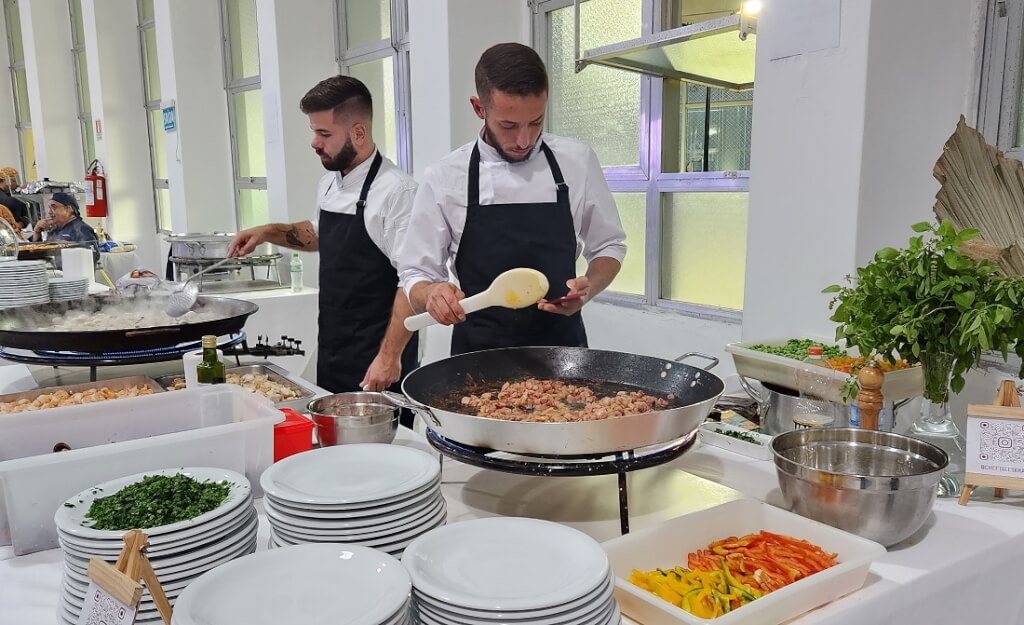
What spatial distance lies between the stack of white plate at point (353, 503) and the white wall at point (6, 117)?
1250cm

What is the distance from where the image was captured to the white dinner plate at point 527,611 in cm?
83

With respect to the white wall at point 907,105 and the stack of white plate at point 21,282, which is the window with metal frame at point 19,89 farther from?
the white wall at point 907,105

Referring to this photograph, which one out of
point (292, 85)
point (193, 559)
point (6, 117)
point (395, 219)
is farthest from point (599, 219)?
point (6, 117)

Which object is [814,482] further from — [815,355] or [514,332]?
[514,332]

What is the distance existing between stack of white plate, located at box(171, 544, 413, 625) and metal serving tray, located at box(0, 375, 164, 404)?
112 cm

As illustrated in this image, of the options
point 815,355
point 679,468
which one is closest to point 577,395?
point 679,468

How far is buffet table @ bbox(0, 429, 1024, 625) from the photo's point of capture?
109cm

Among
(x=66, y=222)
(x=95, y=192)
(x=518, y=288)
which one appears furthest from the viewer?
(x=95, y=192)

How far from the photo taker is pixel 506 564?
0.94 m

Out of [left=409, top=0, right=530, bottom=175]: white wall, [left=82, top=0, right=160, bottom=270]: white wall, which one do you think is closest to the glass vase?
[left=409, top=0, right=530, bottom=175]: white wall

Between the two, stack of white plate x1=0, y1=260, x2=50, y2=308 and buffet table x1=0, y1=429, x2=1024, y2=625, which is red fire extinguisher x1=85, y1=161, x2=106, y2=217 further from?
buffet table x1=0, y1=429, x2=1024, y2=625

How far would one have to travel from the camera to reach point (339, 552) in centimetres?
94

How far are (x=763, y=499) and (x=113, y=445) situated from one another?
1.11 metres

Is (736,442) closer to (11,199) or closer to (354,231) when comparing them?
(354,231)
